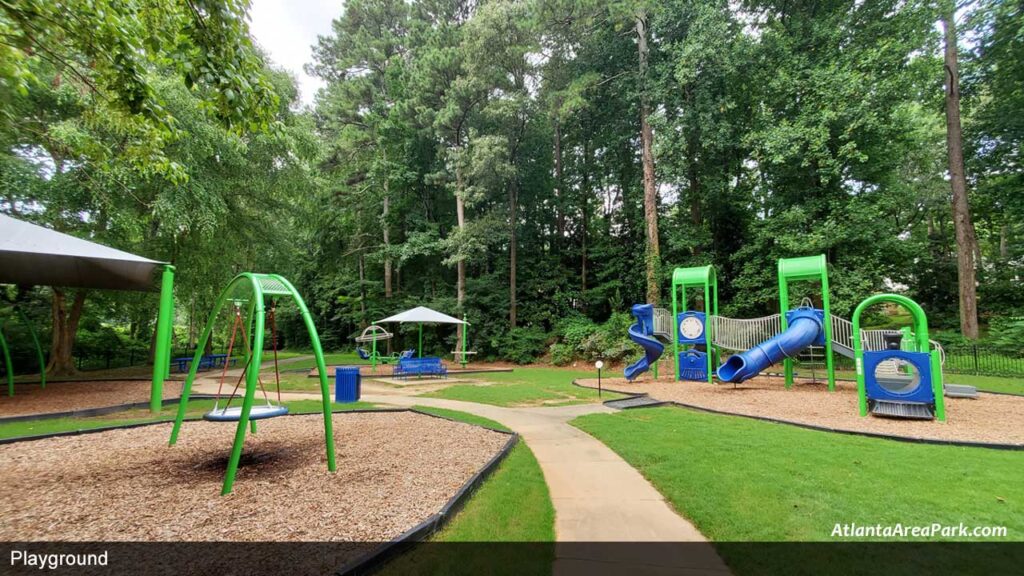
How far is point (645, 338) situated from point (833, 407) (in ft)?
18.8

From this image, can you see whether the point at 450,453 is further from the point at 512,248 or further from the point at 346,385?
the point at 512,248

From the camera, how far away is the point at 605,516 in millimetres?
3840

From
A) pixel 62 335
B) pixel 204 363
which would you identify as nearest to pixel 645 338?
pixel 204 363

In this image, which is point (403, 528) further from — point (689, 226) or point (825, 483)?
point (689, 226)

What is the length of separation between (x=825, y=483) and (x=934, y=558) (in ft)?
4.91

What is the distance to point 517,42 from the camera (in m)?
22.6

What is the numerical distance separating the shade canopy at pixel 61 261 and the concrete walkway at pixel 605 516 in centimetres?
734

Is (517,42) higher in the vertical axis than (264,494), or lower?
higher

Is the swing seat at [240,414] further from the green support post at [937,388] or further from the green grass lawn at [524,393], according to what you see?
the green support post at [937,388]

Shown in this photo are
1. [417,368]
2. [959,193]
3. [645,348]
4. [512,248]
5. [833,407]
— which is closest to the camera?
[833,407]

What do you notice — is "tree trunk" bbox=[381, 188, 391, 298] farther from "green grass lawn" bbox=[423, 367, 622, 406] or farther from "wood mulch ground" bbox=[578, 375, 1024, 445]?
"wood mulch ground" bbox=[578, 375, 1024, 445]

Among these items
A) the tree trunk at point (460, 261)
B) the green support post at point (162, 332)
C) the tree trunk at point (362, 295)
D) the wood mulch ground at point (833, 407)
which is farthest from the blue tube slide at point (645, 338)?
the tree trunk at point (362, 295)

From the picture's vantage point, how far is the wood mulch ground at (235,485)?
3.50m


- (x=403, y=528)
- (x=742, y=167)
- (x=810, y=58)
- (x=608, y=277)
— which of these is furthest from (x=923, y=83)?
(x=403, y=528)
